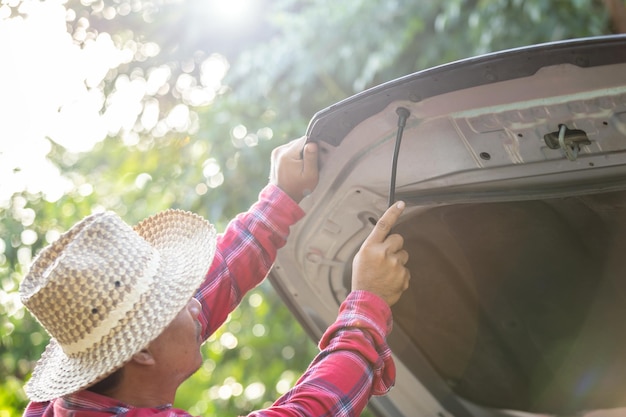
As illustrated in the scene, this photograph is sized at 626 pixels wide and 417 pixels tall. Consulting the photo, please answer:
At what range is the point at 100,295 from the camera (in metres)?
1.69

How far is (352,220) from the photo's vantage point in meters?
2.16

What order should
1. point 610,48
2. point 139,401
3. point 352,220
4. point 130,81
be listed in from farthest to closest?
1. point 130,81
2. point 352,220
3. point 139,401
4. point 610,48

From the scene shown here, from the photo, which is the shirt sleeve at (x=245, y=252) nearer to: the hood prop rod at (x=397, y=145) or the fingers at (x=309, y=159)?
the fingers at (x=309, y=159)

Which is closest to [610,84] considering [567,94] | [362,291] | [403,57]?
[567,94]

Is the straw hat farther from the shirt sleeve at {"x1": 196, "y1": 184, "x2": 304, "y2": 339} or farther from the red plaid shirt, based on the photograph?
the shirt sleeve at {"x1": 196, "y1": 184, "x2": 304, "y2": 339}

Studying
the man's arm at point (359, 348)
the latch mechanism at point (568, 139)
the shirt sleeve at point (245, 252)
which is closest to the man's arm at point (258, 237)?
the shirt sleeve at point (245, 252)

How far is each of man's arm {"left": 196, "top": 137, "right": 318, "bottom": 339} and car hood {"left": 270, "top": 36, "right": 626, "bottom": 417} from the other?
5 cm

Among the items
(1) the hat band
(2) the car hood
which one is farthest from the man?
(2) the car hood

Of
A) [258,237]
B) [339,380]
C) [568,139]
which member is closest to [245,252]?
[258,237]

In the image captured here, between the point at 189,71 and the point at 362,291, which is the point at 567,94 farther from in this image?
the point at 189,71

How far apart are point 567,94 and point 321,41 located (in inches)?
124

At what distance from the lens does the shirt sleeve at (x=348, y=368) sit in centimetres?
171

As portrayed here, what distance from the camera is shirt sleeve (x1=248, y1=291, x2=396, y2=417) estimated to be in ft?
5.61

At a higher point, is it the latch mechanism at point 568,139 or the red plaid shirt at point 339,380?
the latch mechanism at point 568,139
